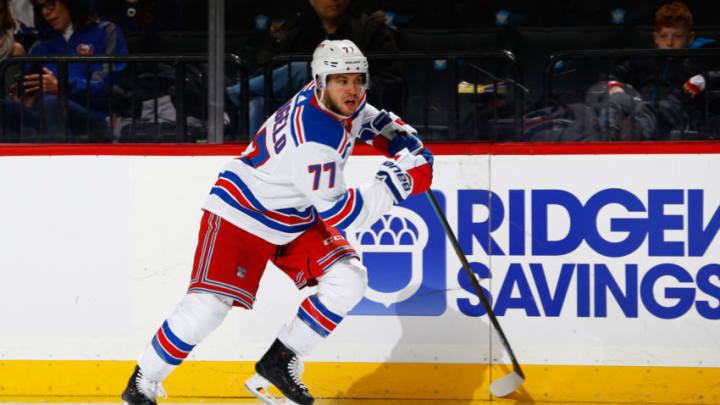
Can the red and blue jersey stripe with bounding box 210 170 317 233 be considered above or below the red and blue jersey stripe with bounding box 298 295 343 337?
above

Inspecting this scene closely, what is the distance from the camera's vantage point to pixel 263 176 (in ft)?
9.20

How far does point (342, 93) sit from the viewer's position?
269 cm

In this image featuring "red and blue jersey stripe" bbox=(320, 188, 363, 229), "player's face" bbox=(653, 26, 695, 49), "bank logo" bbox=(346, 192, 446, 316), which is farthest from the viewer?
"player's face" bbox=(653, 26, 695, 49)

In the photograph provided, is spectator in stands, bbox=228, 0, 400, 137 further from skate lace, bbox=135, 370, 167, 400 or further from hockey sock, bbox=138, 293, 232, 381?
skate lace, bbox=135, 370, 167, 400

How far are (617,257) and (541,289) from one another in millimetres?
293

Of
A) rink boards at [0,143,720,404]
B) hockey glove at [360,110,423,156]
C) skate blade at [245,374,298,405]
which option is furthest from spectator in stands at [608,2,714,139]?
skate blade at [245,374,298,405]

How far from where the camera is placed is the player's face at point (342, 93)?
8.80 feet

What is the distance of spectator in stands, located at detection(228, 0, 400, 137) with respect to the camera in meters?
3.51

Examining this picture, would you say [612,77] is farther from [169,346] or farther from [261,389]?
[169,346]

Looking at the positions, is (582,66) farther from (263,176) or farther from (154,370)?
(154,370)

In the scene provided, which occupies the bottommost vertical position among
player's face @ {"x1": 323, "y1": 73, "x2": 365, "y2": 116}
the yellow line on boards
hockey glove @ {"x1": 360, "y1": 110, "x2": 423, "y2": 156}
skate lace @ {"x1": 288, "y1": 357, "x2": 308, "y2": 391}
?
the yellow line on boards

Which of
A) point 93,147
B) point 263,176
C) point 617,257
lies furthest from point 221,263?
point 617,257

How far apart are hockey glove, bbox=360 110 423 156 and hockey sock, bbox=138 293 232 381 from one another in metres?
0.73

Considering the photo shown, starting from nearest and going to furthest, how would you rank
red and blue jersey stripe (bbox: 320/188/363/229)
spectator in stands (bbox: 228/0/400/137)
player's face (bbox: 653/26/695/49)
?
red and blue jersey stripe (bbox: 320/188/363/229)
spectator in stands (bbox: 228/0/400/137)
player's face (bbox: 653/26/695/49)
